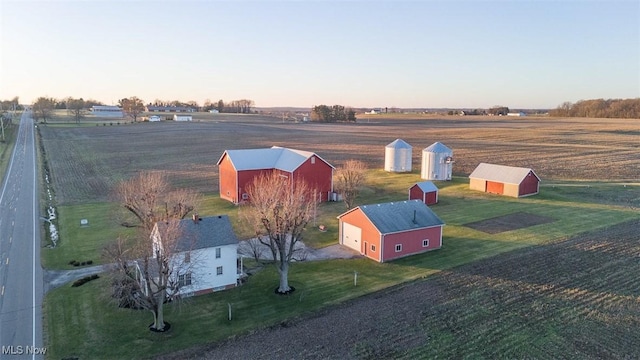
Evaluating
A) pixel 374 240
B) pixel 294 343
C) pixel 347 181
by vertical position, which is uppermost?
pixel 347 181

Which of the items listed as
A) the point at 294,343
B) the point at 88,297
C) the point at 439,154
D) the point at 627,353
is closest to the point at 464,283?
the point at 627,353

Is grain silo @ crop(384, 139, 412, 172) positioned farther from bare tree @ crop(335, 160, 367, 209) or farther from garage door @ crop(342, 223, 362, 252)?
garage door @ crop(342, 223, 362, 252)

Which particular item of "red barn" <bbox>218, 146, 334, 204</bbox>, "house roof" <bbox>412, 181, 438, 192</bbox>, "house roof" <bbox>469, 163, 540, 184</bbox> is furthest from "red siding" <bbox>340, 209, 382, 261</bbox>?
"house roof" <bbox>469, 163, 540, 184</bbox>

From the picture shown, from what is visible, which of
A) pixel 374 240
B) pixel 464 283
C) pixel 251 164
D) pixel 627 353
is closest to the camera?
pixel 627 353

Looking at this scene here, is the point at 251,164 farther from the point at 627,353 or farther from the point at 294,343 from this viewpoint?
the point at 627,353

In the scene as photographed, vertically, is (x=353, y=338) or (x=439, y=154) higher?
(x=439, y=154)

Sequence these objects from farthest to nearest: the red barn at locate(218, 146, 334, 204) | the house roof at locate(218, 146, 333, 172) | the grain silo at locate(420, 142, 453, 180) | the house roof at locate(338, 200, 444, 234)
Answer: the grain silo at locate(420, 142, 453, 180) → the house roof at locate(218, 146, 333, 172) → the red barn at locate(218, 146, 334, 204) → the house roof at locate(338, 200, 444, 234)

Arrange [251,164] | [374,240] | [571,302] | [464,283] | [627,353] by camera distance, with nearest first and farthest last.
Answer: [627,353] → [571,302] → [464,283] → [374,240] → [251,164]

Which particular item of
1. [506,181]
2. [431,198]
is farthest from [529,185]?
[431,198]
